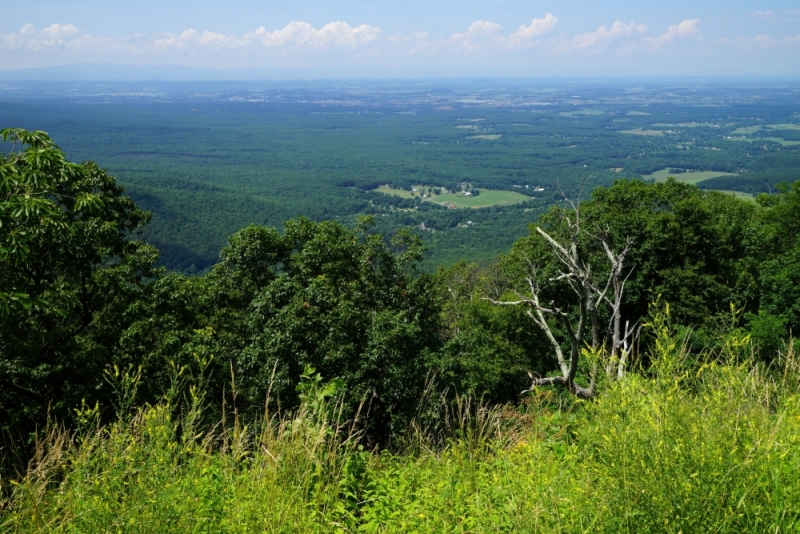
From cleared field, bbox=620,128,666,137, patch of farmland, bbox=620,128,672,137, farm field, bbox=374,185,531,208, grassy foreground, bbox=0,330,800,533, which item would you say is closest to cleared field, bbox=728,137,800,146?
patch of farmland, bbox=620,128,672,137

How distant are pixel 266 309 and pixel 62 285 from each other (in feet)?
10.4

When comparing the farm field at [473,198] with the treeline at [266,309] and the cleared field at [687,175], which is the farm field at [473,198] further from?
the treeline at [266,309]

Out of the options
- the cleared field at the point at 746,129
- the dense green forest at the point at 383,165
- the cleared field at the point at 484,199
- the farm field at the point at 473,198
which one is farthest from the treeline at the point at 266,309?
the cleared field at the point at 746,129

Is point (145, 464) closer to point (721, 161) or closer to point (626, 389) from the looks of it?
point (626, 389)

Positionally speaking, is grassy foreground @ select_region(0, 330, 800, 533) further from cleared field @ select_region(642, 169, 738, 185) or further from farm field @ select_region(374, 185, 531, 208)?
cleared field @ select_region(642, 169, 738, 185)

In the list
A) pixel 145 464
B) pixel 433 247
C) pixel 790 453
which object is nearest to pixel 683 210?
pixel 790 453

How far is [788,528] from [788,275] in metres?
14.3

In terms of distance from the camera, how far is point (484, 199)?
106 meters

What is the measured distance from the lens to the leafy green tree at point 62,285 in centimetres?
575

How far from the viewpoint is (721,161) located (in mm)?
116250

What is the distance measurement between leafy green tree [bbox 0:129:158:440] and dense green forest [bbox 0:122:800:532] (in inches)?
1.8

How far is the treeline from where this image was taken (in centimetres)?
687

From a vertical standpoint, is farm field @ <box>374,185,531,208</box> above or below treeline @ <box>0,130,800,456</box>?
below

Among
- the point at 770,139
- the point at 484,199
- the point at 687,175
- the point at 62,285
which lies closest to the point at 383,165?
the point at 484,199
